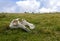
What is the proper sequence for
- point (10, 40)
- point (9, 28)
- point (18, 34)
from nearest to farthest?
1. point (10, 40)
2. point (18, 34)
3. point (9, 28)

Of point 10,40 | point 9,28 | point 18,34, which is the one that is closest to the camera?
point 10,40

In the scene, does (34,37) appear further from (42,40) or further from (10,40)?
(10,40)

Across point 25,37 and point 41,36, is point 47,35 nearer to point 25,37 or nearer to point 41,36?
point 41,36

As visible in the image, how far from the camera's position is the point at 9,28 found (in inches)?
674

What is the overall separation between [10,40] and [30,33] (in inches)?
79.1

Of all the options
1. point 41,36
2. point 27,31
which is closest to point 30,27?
point 27,31

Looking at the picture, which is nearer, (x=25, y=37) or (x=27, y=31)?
(x=25, y=37)

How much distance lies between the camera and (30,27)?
1742cm

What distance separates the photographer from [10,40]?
48.3 feet

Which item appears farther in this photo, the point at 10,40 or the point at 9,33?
the point at 9,33

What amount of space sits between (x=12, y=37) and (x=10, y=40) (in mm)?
459

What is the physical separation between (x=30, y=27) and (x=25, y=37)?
2.41m

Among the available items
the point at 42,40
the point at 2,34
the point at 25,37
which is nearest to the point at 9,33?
the point at 2,34

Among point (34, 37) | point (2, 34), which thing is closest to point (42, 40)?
point (34, 37)
